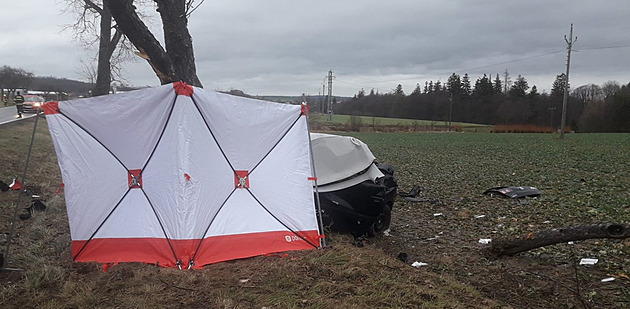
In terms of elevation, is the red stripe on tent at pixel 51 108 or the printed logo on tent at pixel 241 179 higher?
the red stripe on tent at pixel 51 108

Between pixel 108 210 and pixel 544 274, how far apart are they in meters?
5.16

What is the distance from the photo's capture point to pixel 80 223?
496 cm

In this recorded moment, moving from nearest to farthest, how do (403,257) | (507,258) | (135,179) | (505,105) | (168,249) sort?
(168,249) → (135,179) → (507,258) → (403,257) → (505,105)

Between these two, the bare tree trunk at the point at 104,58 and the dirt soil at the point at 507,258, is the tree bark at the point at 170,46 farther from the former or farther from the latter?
the bare tree trunk at the point at 104,58

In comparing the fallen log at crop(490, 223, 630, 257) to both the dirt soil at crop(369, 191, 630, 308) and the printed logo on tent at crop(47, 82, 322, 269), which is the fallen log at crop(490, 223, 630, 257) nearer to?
the dirt soil at crop(369, 191, 630, 308)

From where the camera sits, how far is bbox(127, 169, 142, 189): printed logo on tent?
16.3 feet

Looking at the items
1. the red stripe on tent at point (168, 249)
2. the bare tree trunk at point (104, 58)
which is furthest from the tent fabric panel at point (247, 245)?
the bare tree trunk at point (104, 58)

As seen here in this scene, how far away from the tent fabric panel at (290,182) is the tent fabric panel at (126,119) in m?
1.32

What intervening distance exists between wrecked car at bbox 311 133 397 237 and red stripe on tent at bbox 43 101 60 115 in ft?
11.1

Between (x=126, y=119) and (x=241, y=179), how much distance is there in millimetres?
1527

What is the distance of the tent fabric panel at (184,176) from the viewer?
4.77m

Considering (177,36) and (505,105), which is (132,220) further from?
(505,105)

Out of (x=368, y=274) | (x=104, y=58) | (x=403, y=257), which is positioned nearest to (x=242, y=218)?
(x=368, y=274)

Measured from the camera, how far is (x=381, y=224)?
6.80 meters
